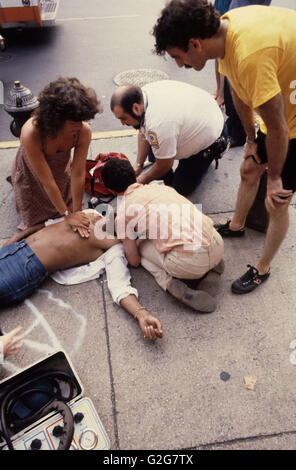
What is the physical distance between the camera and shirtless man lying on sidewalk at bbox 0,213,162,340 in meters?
2.30

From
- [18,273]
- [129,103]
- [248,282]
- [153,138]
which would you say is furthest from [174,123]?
[18,273]

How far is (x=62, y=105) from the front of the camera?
2.18m

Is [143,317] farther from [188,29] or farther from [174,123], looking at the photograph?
[188,29]

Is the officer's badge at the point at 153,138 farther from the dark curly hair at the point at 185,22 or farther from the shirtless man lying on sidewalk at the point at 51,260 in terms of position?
the dark curly hair at the point at 185,22

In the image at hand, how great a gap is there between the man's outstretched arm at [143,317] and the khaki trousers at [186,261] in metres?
0.25

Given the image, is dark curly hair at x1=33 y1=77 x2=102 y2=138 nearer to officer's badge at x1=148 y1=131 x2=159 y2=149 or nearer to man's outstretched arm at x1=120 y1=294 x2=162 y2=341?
officer's badge at x1=148 y1=131 x2=159 y2=149

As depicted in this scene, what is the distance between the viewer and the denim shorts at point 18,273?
233 cm

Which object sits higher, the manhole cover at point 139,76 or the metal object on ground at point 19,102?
the metal object on ground at point 19,102

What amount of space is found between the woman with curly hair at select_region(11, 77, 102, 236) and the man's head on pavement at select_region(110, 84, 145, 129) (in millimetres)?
185

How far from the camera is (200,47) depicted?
70.2 inches

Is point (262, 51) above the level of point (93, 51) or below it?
above

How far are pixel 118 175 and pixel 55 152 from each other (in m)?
0.64

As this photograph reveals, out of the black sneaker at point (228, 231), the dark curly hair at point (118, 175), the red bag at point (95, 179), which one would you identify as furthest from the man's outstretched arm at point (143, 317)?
the red bag at point (95, 179)
